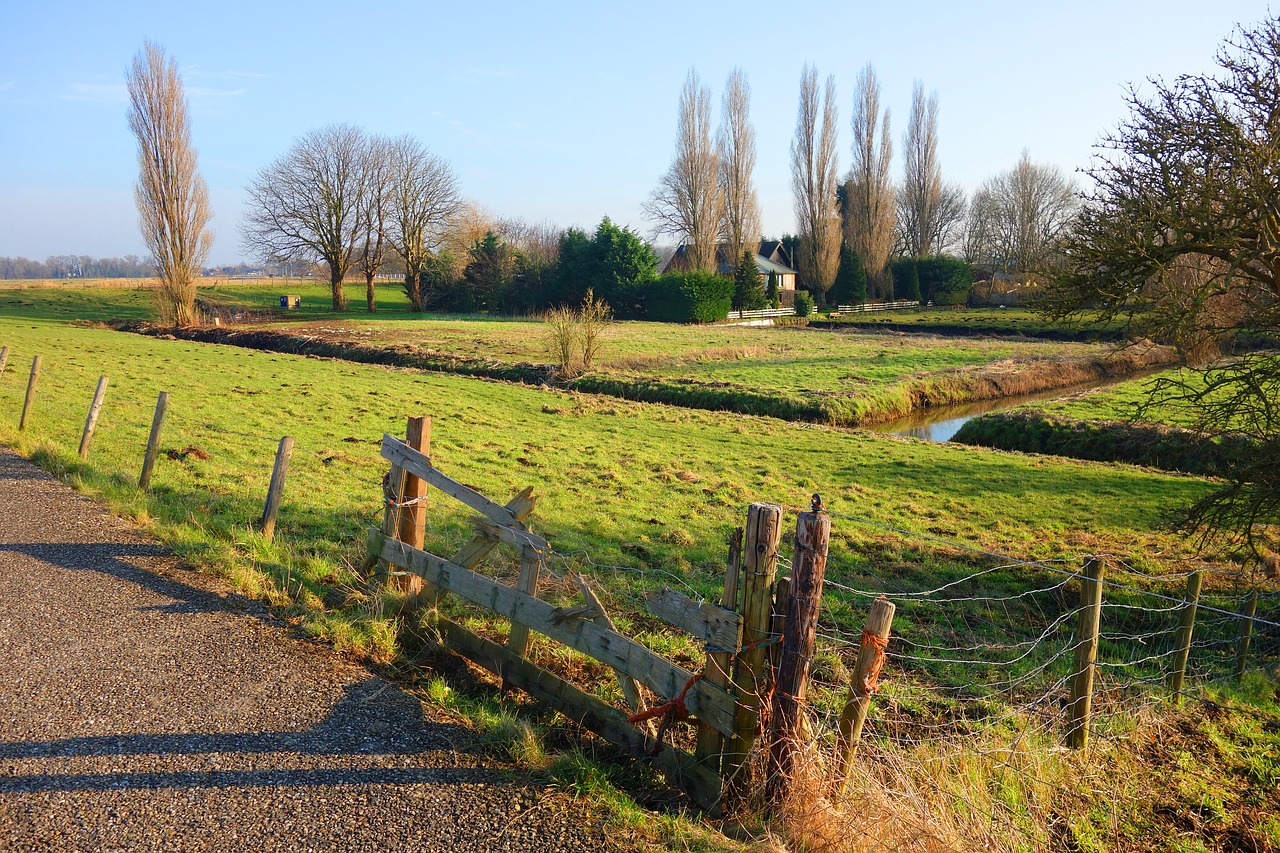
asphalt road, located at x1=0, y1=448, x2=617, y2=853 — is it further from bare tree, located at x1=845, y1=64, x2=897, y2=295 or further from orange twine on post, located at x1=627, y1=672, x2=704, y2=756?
bare tree, located at x1=845, y1=64, x2=897, y2=295

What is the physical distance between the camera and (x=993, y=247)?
83938 millimetres

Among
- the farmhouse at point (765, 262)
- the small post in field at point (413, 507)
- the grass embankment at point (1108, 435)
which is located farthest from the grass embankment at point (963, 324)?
the small post in field at point (413, 507)

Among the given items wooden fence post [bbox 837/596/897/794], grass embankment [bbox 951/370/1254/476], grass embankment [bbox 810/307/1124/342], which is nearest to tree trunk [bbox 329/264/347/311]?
grass embankment [bbox 810/307/1124/342]

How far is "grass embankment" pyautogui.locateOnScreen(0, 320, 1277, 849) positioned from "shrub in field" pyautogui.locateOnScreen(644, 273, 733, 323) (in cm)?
3237

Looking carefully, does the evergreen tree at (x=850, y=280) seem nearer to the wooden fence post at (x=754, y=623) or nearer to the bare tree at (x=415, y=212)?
the bare tree at (x=415, y=212)

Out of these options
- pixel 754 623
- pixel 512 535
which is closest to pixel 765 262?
pixel 512 535

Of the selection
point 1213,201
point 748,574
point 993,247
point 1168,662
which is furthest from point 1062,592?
point 993,247

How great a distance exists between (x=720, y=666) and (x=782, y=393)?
73.8 feet

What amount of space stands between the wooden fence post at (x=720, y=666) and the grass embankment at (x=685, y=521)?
47 centimetres

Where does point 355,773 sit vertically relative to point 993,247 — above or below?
below

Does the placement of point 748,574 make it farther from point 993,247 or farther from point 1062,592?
point 993,247

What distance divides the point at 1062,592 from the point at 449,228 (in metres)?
62.3

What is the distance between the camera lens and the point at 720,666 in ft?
14.5

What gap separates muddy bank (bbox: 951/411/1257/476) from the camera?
17.9 meters
